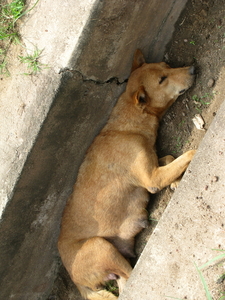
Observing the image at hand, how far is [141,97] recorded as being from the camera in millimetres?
3939

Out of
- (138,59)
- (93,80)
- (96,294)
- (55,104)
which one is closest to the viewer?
(55,104)

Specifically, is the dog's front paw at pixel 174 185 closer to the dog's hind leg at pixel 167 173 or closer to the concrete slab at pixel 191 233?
the dog's hind leg at pixel 167 173

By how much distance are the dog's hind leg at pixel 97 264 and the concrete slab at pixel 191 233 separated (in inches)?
18.8

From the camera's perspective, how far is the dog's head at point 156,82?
3973 millimetres

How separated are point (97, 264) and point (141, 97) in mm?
2101

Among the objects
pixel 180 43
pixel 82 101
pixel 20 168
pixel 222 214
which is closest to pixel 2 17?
pixel 82 101

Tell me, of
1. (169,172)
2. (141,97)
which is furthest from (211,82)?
(169,172)

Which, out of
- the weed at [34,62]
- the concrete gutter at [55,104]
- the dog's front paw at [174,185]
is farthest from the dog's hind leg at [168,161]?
the weed at [34,62]

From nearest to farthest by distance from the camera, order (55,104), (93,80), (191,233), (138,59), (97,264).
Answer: (191,233)
(55,104)
(93,80)
(97,264)
(138,59)

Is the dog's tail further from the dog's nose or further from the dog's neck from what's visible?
the dog's nose

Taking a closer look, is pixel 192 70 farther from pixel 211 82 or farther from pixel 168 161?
pixel 168 161

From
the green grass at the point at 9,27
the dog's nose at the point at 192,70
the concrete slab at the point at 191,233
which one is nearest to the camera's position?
the concrete slab at the point at 191,233

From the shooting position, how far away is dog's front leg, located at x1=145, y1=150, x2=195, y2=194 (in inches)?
148

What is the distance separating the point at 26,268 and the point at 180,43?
3.64 m
